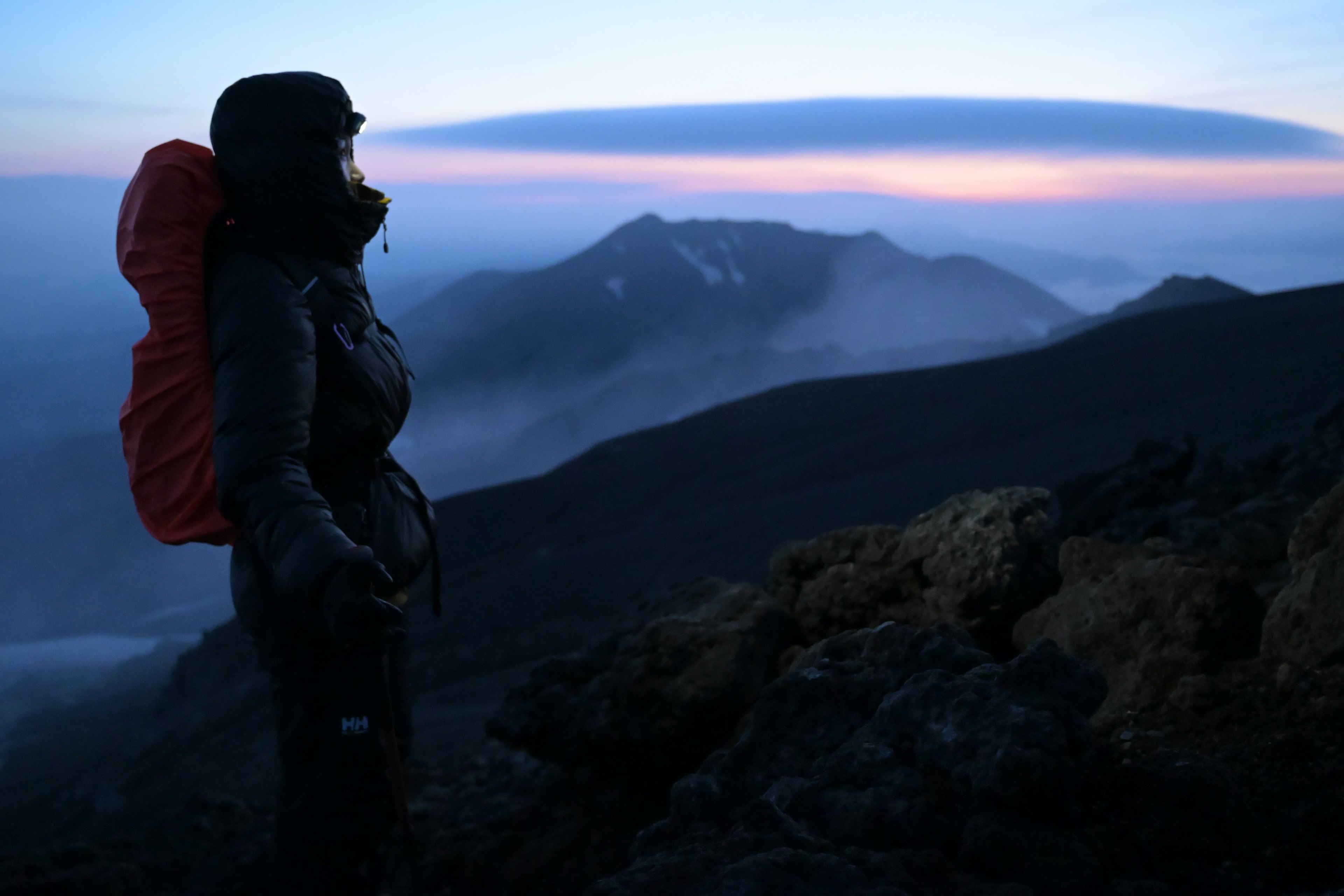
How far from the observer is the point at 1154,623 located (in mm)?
3047

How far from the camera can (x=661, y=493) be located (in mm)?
15133

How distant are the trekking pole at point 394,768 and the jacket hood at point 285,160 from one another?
0.96 metres

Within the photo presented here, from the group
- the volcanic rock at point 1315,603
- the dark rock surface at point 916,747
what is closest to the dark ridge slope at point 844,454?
the dark rock surface at point 916,747

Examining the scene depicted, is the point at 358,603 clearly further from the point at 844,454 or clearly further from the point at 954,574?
the point at 844,454

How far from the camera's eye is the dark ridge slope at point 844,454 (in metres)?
11.6

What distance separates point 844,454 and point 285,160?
13106 millimetres

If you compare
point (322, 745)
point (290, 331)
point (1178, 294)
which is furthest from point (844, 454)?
point (1178, 294)

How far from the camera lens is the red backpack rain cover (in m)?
2.14

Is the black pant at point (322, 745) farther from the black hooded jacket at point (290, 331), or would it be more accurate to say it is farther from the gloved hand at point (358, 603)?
the gloved hand at point (358, 603)

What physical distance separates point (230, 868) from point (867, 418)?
1323 cm

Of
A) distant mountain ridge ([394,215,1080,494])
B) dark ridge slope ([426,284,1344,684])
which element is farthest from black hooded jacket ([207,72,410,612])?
distant mountain ridge ([394,215,1080,494])

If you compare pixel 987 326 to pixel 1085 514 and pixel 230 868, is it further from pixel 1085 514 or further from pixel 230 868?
pixel 230 868

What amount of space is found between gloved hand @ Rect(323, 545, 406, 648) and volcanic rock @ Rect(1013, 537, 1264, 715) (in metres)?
2.00

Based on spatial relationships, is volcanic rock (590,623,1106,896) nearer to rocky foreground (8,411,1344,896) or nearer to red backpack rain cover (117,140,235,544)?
rocky foreground (8,411,1344,896)
